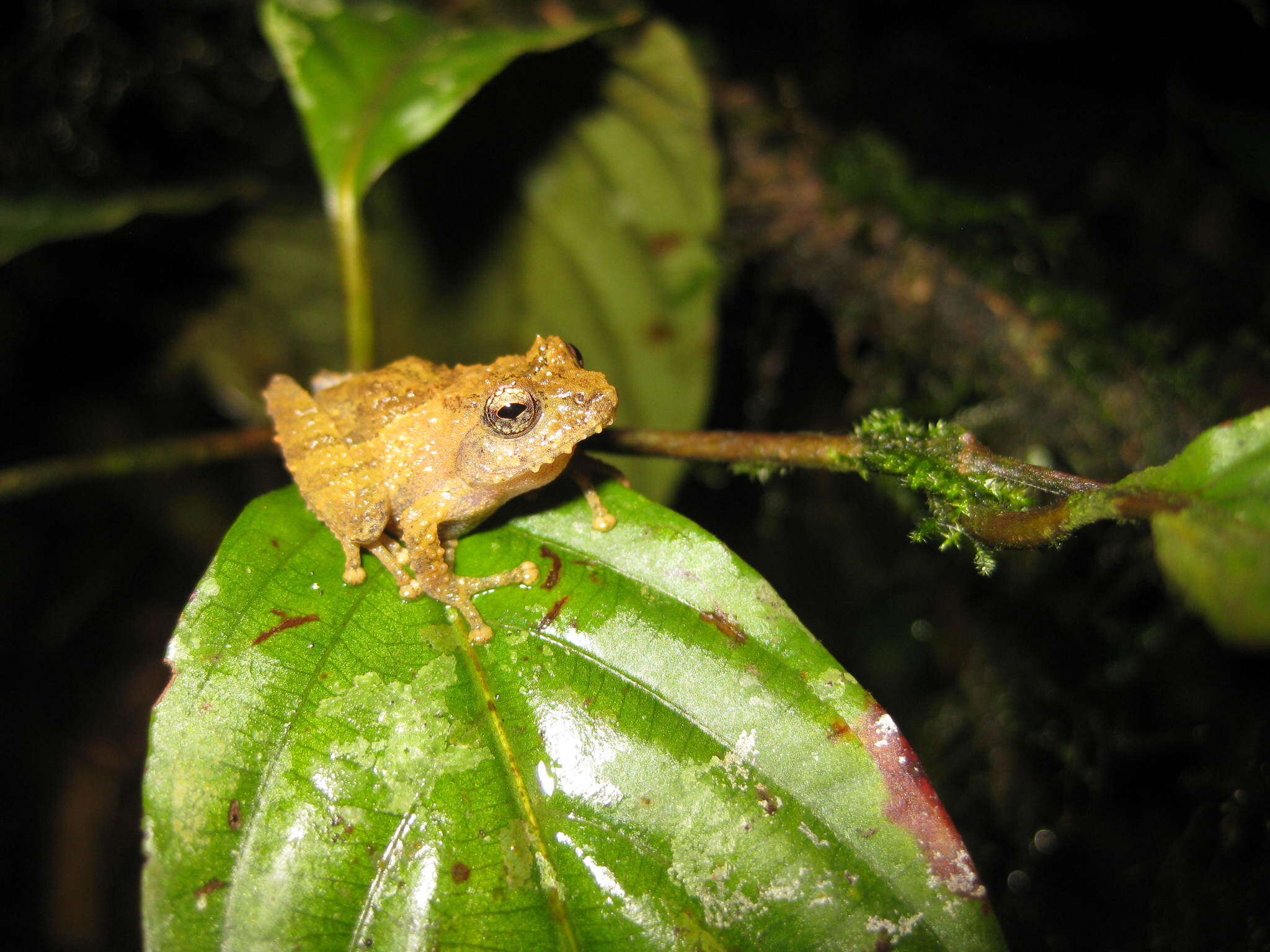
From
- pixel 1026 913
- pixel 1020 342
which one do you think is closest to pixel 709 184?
pixel 1020 342

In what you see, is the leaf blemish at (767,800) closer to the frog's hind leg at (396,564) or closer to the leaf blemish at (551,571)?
the leaf blemish at (551,571)

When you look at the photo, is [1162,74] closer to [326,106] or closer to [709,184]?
[709,184]

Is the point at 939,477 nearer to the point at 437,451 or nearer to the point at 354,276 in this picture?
the point at 437,451

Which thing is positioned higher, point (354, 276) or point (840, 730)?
point (354, 276)

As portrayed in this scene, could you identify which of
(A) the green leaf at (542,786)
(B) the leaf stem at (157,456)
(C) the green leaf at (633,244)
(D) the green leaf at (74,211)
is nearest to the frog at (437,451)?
(A) the green leaf at (542,786)

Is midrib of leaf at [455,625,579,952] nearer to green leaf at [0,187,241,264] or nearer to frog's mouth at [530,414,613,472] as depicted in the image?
frog's mouth at [530,414,613,472]

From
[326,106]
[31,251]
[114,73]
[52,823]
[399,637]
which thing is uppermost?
[114,73]

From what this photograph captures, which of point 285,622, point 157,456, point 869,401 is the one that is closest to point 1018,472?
point 285,622
